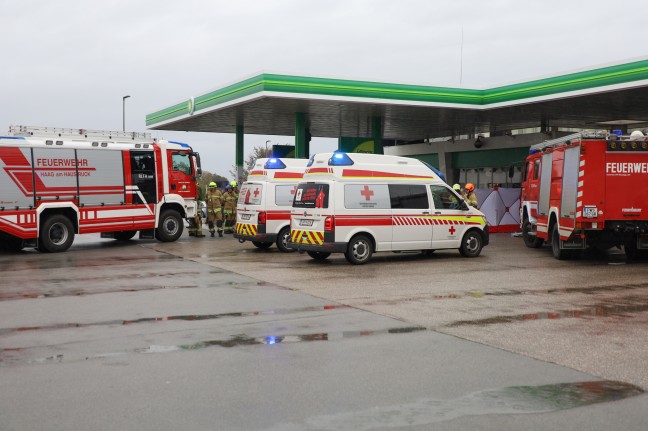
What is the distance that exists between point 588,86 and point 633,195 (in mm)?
7536

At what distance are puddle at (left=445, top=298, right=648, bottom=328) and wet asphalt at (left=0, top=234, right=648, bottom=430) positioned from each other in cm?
3

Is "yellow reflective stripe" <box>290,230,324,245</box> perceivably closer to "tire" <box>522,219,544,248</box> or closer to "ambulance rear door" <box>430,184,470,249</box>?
"ambulance rear door" <box>430,184,470,249</box>

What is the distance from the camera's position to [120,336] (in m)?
8.16

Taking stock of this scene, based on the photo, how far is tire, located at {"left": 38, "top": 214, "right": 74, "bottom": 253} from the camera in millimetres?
18766

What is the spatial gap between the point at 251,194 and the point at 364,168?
4.07 m

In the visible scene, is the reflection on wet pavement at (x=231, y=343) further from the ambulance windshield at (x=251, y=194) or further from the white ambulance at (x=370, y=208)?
the ambulance windshield at (x=251, y=194)

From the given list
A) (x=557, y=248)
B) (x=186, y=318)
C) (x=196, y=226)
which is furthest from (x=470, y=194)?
(x=186, y=318)

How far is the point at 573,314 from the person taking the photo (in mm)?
9633

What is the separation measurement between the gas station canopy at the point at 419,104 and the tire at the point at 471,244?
743 cm

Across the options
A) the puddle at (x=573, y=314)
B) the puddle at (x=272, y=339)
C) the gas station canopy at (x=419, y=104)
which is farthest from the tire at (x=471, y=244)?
the puddle at (x=272, y=339)

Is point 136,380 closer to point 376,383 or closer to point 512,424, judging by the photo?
point 376,383

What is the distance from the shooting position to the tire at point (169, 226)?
72.9ft

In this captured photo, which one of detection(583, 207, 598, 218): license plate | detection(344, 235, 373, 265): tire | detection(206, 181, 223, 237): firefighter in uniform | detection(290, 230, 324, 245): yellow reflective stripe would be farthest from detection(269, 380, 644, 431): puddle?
detection(206, 181, 223, 237): firefighter in uniform

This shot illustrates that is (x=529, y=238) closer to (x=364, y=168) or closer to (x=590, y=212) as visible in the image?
(x=590, y=212)
